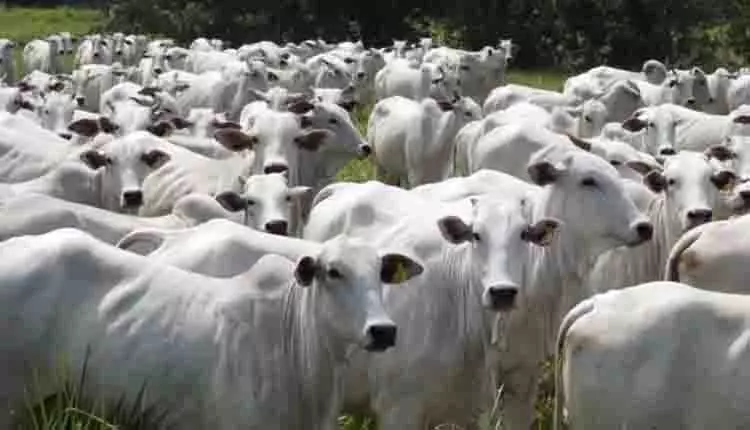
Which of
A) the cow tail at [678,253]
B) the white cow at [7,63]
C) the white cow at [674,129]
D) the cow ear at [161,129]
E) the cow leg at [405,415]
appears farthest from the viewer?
the white cow at [7,63]

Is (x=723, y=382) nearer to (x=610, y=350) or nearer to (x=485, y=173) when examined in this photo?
(x=610, y=350)

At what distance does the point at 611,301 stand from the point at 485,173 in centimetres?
369

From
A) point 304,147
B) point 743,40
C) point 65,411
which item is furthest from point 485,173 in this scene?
point 743,40

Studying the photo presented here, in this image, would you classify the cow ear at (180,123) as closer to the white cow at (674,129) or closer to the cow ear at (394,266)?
the white cow at (674,129)

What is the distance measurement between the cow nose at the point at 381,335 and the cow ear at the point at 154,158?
Result: 489 centimetres

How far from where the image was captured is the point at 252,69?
61.0 ft

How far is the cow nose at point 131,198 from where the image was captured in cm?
995

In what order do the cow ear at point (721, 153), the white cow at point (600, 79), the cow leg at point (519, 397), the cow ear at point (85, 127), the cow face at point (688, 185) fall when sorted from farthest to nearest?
the white cow at point (600, 79), the cow ear at point (85, 127), the cow ear at point (721, 153), the cow face at point (688, 185), the cow leg at point (519, 397)

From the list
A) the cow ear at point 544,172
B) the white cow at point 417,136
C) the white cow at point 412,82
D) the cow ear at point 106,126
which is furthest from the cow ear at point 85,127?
the white cow at point 412,82

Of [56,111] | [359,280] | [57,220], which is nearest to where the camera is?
[359,280]

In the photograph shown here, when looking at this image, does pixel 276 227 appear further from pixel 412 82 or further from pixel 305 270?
pixel 412 82

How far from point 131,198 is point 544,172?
3125 mm

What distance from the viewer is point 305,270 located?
20.0 feet

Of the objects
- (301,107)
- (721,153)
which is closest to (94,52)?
(301,107)
